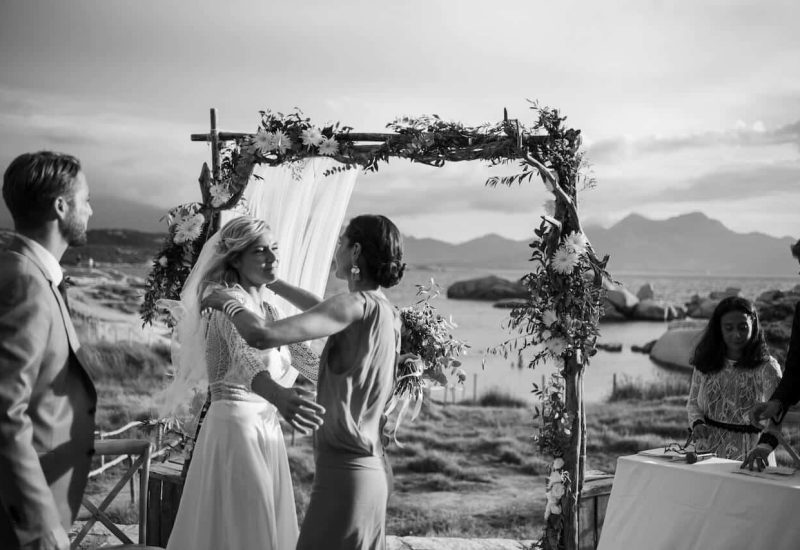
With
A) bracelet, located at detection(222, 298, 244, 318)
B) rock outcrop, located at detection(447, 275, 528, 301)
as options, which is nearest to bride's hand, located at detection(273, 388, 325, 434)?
bracelet, located at detection(222, 298, 244, 318)

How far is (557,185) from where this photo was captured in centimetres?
395

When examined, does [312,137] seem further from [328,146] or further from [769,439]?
[769,439]

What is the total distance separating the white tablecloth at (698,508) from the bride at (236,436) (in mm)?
1503

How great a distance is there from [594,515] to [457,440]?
1519 centimetres

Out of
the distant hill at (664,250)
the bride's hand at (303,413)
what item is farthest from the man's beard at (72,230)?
the distant hill at (664,250)

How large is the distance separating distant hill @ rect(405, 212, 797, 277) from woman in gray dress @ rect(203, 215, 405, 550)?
20.4m

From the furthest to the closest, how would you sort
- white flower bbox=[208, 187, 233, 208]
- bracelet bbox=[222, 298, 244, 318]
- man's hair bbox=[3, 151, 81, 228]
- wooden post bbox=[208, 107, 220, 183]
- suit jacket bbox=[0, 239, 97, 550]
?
wooden post bbox=[208, 107, 220, 183] → white flower bbox=[208, 187, 233, 208] → bracelet bbox=[222, 298, 244, 318] → man's hair bbox=[3, 151, 81, 228] → suit jacket bbox=[0, 239, 97, 550]

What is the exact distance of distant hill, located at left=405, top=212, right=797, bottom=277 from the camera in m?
24.4

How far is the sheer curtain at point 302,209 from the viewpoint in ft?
15.1

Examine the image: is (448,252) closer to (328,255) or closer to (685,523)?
(328,255)

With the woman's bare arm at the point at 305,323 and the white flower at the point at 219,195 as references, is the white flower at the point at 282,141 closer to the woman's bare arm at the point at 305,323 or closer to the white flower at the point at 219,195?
the white flower at the point at 219,195

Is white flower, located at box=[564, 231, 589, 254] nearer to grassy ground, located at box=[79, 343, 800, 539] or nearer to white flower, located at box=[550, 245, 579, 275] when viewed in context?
white flower, located at box=[550, 245, 579, 275]

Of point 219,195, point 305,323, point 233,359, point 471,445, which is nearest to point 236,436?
point 233,359

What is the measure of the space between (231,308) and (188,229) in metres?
2.13
